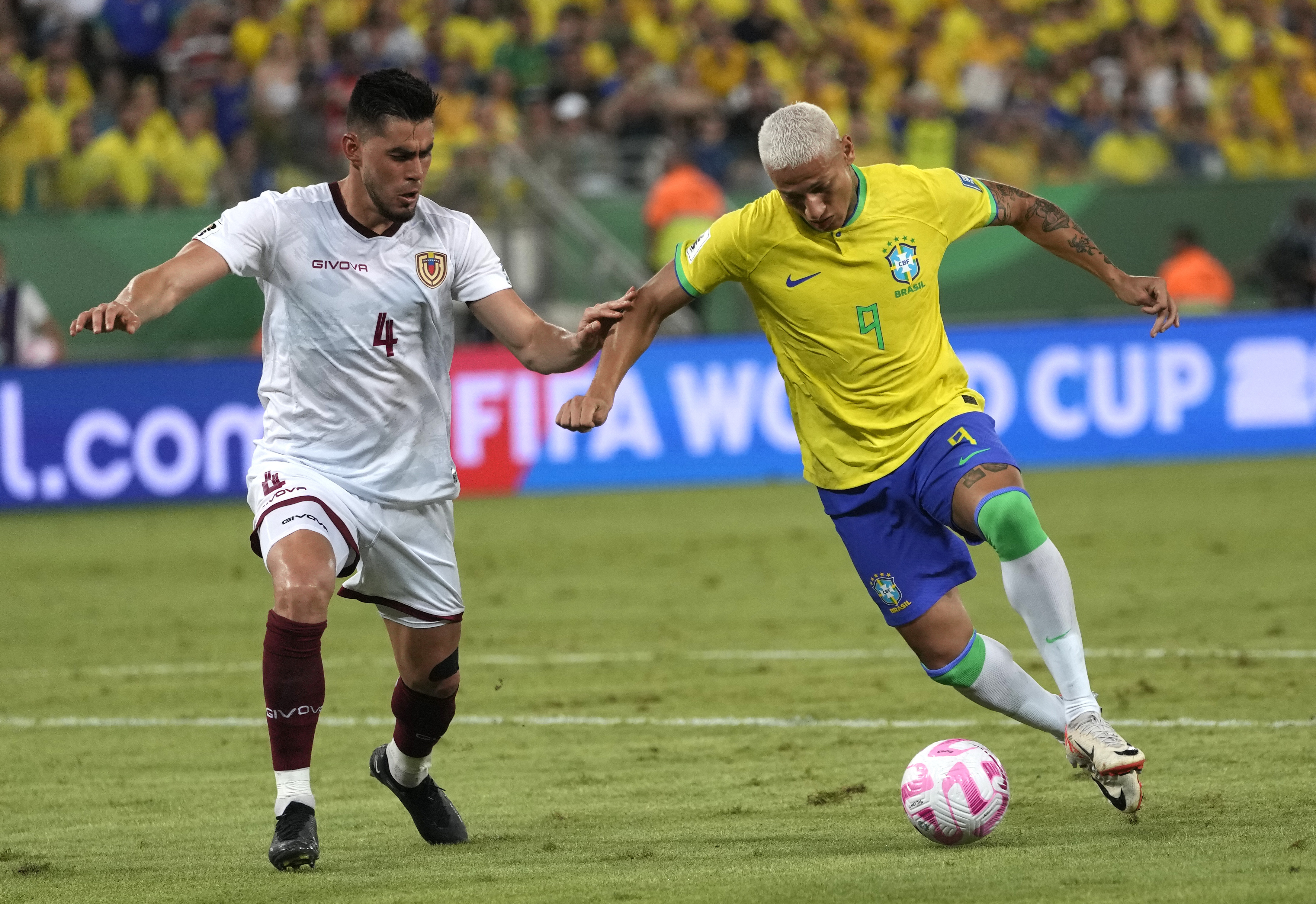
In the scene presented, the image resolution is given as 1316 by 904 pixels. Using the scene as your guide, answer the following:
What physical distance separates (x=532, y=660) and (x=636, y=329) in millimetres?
3826

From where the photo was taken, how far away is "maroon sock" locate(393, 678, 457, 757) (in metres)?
5.88

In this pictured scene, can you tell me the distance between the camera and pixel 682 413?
1602 centimetres

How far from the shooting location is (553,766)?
6930mm

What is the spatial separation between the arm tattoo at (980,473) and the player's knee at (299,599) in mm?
1900

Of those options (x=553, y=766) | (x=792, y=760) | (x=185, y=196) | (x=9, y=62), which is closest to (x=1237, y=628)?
(x=792, y=760)

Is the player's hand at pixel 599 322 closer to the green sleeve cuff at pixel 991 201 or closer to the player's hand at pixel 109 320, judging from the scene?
the green sleeve cuff at pixel 991 201

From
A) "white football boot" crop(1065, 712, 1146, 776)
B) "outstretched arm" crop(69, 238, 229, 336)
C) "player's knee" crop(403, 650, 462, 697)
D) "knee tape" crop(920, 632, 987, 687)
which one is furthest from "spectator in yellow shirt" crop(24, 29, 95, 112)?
"white football boot" crop(1065, 712, 1146, 776)

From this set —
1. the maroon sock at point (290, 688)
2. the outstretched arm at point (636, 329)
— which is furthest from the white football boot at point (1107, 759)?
the maroon sock at point (290, 688)

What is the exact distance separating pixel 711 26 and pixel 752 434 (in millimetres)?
6708

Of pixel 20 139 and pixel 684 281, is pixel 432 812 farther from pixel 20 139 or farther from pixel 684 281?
pixel 20 139

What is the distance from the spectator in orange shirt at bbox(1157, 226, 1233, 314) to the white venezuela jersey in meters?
14.1

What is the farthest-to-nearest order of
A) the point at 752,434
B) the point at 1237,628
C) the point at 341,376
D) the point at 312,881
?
the point at 752,434, the point at 1237,628, the point at 341,376, the point at 312,881

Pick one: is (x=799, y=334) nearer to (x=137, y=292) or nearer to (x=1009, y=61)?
(x=137, y=292)

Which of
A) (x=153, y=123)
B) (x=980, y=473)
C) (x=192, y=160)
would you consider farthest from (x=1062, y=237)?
(x=153, y=123)
